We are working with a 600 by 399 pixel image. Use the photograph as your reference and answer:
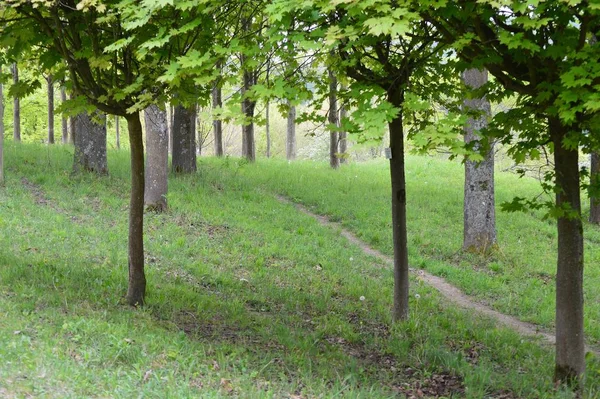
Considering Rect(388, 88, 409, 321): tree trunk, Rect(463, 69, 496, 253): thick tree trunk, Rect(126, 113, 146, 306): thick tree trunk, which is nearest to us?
Rect(126, 113, 146, 306): thick tree trunk

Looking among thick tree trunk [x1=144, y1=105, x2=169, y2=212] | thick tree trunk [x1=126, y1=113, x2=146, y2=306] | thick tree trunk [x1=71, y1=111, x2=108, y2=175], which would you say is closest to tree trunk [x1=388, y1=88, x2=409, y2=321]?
thick tree trunk [x1=126, y1=113, x2=146, y2=306]

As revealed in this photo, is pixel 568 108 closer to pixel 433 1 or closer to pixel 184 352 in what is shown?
pixel 433 1

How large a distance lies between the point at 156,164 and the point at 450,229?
771 centimetres

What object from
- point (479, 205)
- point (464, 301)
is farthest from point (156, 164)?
point (479, 205)

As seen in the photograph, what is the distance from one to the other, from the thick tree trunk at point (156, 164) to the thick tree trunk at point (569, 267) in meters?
8.98

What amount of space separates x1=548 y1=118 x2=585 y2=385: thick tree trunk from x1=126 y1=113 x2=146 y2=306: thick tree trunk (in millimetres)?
4839

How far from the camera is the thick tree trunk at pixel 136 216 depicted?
24.2ft

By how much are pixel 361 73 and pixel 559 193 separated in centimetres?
273

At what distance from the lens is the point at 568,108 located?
527 centimetres

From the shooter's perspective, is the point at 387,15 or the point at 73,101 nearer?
the point at 387,15

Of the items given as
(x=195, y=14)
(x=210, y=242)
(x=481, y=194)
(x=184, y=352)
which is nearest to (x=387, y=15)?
(x=195, y=14)

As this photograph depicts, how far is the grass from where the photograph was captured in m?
5.24

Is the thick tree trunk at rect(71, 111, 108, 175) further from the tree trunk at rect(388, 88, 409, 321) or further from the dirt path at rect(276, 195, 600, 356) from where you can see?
the tree trunk at rect(388, 88, 409, 321)

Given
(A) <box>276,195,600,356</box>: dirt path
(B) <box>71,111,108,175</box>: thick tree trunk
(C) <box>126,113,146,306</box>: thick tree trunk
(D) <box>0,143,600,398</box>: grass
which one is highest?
(B) <box>71,111,108,175</box>: thick tree trunk
